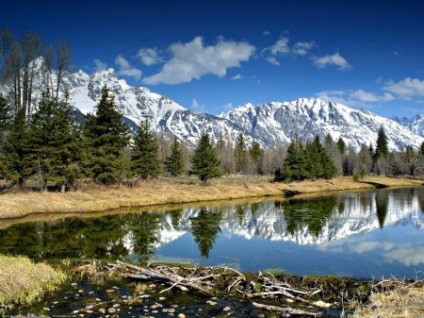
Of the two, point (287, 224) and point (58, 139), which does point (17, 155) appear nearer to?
point (58, 139)

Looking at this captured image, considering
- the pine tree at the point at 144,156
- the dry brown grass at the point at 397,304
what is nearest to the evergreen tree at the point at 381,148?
the pine tree at the point at 144,156

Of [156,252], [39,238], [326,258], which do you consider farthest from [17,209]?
[326,258]

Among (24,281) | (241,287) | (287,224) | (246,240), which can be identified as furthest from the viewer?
(287,224)

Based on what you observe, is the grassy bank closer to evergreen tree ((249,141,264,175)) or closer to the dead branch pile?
the dead branch pile

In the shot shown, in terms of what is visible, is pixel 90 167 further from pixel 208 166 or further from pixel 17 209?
pixel 208 166

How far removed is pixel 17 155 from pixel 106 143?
412 inches

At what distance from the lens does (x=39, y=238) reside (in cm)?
2583

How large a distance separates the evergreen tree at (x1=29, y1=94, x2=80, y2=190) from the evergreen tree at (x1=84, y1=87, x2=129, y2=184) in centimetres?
277

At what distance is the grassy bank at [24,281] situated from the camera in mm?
11499

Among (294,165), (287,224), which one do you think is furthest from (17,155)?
(294,165)

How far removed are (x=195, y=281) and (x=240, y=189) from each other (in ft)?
168

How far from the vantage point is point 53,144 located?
4353 cm

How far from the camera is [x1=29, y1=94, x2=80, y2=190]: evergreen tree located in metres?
42.4

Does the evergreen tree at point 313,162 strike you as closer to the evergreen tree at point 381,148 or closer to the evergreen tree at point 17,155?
the evergreen tree at point 381,148
